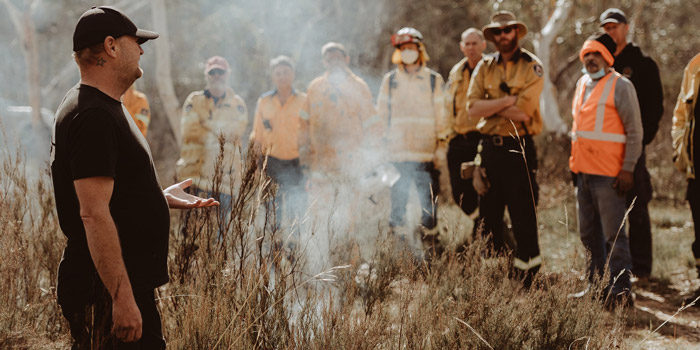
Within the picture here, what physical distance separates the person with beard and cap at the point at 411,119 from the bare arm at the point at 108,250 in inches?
168

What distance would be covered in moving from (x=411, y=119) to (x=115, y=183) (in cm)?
435

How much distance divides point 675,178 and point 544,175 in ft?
7.33

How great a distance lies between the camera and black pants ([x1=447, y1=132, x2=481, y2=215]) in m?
6.05

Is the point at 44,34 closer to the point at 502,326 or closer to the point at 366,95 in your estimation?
the point at 366,95

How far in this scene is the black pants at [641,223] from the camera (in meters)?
5.15

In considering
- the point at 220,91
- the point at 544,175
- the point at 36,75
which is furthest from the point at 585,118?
the point at 36,75

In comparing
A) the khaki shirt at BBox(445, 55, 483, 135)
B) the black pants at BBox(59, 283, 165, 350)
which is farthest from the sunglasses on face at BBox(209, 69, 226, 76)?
the black pants at BBox(59, 283, 165, 350)

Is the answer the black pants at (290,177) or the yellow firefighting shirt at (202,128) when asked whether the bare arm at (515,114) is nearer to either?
the black pants at (290,177)

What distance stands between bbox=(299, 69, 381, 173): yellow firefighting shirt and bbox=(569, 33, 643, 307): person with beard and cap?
2196 millimetres

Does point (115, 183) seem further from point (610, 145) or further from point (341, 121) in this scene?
point (341, 121)

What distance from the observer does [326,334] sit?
8.54 ft

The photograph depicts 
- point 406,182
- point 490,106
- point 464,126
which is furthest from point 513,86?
point 406,182

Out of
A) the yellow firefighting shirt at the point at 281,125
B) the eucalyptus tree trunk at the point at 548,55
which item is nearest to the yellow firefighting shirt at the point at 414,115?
the yellow firefighting shirt at the point at 281,125

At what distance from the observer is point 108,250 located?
1.90 metres
